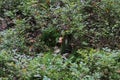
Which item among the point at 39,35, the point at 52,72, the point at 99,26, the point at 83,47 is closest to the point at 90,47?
the point at 83,47

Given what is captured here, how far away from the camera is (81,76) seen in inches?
140

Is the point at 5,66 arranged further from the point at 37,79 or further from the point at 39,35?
the point at 39,35

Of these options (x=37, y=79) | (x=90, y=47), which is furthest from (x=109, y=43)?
(x=37, y=79)

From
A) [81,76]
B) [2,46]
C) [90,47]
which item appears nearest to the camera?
[81,76]

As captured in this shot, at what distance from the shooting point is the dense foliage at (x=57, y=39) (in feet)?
12.4

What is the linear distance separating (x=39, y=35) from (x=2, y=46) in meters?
0.92

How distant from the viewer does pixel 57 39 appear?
5.06 m

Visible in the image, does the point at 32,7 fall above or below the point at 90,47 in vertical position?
above

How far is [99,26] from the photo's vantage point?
5125mm

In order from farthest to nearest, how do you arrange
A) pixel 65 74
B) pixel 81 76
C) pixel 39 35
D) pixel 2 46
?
pixel 39 35, pixel 2 46, pixel 65 74, pixel 81 76

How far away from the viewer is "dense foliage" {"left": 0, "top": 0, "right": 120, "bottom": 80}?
12.4 ft

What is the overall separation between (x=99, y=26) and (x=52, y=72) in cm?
172

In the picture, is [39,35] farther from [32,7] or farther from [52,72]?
[52,72]

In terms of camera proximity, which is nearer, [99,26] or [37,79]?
[37,79]
